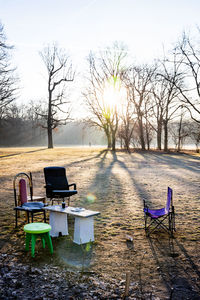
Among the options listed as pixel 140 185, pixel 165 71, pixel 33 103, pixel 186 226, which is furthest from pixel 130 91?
pixel 33 103

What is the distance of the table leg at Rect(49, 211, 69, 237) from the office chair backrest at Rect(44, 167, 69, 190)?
1.80 m

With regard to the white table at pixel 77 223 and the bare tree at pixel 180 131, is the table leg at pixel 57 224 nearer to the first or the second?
the white table at pixel 77 223

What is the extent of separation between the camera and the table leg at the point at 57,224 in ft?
17.9

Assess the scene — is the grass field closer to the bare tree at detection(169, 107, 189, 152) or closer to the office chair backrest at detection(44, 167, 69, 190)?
the office chair backrest at detection(44, 167, 69, 190)

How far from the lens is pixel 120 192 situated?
9641 millimetres

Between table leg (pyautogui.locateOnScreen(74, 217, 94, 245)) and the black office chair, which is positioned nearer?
table leg (pyautogui.locateOnScreen(74, 217, 94, 245))

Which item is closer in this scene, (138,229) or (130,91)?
(138,229)

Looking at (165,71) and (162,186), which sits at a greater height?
(165,71)

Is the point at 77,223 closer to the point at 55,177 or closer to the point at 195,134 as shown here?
the point at 55,177

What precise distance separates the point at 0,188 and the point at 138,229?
6.28 meters

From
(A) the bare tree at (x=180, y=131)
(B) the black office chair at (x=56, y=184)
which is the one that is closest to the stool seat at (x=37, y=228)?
(B) the black office chair at (x=56, y=184)

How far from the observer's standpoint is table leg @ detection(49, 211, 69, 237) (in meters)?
5.46

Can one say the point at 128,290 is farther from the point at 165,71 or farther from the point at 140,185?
the point at 165,71

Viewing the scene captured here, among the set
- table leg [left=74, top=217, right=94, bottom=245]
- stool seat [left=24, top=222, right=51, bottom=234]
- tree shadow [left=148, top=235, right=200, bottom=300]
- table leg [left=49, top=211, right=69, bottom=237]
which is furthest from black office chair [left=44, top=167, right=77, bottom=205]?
tree shadow [left=148, top=235, right=200, bottom=300]
